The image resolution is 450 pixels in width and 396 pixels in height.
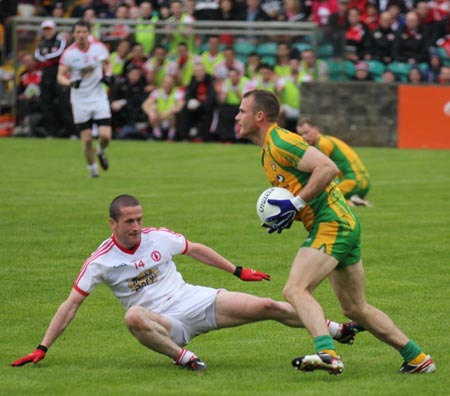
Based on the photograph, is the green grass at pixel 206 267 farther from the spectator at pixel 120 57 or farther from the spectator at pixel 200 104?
the spectator at pixel 120 57

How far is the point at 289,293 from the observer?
25.5 feet

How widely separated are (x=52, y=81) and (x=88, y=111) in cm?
728

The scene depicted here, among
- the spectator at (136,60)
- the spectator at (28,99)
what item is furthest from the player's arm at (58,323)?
the spectator at (28,99)

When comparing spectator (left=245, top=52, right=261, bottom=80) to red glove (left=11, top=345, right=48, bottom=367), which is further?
spectator (left=245, top=52, right=261, bottom=80)

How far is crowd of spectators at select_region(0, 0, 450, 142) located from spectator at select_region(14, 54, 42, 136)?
Answer: 2 centimetres

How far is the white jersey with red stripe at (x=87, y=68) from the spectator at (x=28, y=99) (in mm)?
7772

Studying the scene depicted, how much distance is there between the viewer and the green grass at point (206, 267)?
26.1 ft

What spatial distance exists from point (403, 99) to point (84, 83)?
8126 mm

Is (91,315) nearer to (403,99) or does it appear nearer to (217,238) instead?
(217,238)

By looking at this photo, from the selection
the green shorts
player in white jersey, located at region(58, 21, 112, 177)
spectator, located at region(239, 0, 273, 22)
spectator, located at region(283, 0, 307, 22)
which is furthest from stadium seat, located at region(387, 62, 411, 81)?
the green shorts

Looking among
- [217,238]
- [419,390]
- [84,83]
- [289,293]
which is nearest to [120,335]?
[289,293]

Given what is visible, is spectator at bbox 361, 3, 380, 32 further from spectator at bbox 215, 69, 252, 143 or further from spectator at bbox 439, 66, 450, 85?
spectator at bbox 215, 69, 252, 143

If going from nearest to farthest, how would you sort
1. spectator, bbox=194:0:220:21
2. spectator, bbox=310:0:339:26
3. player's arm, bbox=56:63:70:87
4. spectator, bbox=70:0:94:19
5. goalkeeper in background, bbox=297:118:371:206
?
goalkeeper in background, bbox=297:118:371:206 → player's arm, bbox=56:63:70:87 → spectator, bbox=310:0:339:26 → spectator, bbox=194:0:220:21 → spectator, bbox=70:0:94:19

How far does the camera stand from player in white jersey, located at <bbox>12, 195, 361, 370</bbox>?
8.07 meters
